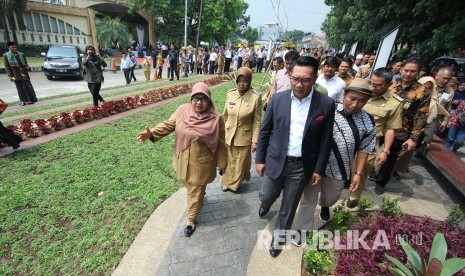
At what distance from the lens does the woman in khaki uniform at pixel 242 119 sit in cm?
347

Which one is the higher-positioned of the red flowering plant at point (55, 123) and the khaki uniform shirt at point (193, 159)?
the khaki uniform shirt at point (193, 159)

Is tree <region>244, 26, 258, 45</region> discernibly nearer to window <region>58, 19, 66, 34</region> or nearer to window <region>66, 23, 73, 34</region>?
window <region>66, 23, 73, 34</region>

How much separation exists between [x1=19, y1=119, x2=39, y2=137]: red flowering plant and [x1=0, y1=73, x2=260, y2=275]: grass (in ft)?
1.83

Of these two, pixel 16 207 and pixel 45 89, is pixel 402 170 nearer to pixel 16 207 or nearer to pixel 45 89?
pixel 16 207

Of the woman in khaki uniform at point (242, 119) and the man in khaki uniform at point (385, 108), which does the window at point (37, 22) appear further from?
the man in khaki uniform at point (385, 108)

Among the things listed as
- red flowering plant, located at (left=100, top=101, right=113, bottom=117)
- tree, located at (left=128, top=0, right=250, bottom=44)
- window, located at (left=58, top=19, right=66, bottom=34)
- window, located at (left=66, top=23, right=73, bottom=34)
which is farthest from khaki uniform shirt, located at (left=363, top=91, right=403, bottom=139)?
window, located at (left=66, top=23, right=73, bottom=34)

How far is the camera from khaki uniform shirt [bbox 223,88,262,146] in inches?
138

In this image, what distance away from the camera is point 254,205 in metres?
3.66

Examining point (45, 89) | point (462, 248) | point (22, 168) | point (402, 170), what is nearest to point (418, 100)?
point (402, 170)

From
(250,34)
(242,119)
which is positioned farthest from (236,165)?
(250,34)

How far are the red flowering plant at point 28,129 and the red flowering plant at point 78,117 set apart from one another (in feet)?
3.09

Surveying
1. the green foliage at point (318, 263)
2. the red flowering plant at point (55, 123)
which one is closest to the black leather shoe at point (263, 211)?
the green foliage at point (318, 263)

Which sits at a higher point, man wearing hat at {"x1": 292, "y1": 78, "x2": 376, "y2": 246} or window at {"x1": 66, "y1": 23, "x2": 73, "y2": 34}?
window at {"x1": 66, "y1": 23, "x2": 73, "y2": 34}

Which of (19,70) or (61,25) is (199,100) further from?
(61,25)
